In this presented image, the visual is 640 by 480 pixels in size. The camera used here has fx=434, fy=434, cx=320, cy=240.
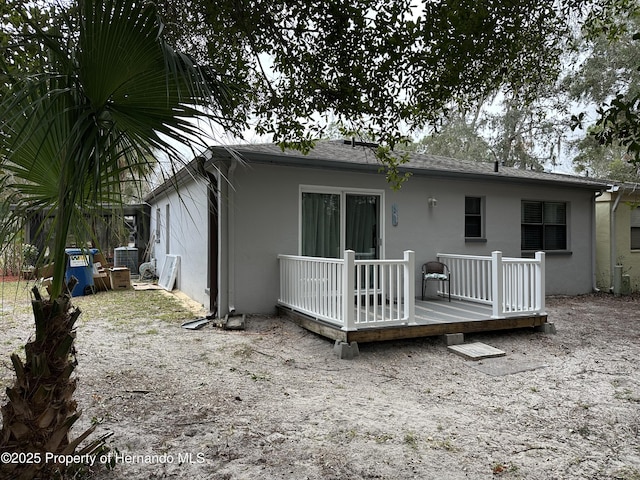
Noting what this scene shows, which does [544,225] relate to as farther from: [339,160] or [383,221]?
[339,160]

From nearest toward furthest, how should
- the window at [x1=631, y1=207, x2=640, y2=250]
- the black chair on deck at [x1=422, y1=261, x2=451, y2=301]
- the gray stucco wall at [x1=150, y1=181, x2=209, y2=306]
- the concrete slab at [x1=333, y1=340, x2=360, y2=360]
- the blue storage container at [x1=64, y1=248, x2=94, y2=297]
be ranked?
1. the concrete slab at [x1=333, y1=340, x2=360, y2=360]
2. the black chair on deck at [x1=422, y1=261, x2=451, y2=301]
3. the gray stucco wall at [x1=150, y1=181, x2=209, y2=306]
4. the blue storage container at [x1=64, y1=248, x2=94, y2=297]
5. the window at [x1=631, y1=207, x2=640, y2=250]

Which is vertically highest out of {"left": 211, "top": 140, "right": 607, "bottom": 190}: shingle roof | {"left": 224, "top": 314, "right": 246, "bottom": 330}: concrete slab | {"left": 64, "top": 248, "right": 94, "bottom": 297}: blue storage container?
{"left": 211, "top": 140, "right": 607, "bottom": 190}: shingle roof

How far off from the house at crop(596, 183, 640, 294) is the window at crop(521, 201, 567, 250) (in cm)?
167

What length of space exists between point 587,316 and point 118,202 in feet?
27.8

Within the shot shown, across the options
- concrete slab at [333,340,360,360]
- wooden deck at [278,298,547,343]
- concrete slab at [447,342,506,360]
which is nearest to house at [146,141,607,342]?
wooden deck at [278,298,547,343]

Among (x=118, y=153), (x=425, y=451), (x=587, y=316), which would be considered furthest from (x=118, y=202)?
(x=587, y=316)

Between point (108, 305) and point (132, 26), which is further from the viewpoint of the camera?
point (108, 305)

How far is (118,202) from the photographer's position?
2.28 m

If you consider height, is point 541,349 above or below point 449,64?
below

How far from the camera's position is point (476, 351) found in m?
5.54

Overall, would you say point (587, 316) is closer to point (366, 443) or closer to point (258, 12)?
point (366, 443)

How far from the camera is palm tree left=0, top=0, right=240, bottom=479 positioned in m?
1.91

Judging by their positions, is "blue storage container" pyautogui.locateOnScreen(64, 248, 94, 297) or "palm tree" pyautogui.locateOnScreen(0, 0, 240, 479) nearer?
"palm tree" pyautogui.locateOnScreen(0, 0, 240, 479)

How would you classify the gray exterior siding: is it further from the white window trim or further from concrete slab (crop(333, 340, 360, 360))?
concrete slab (crop(333, 340, 360, 360))
